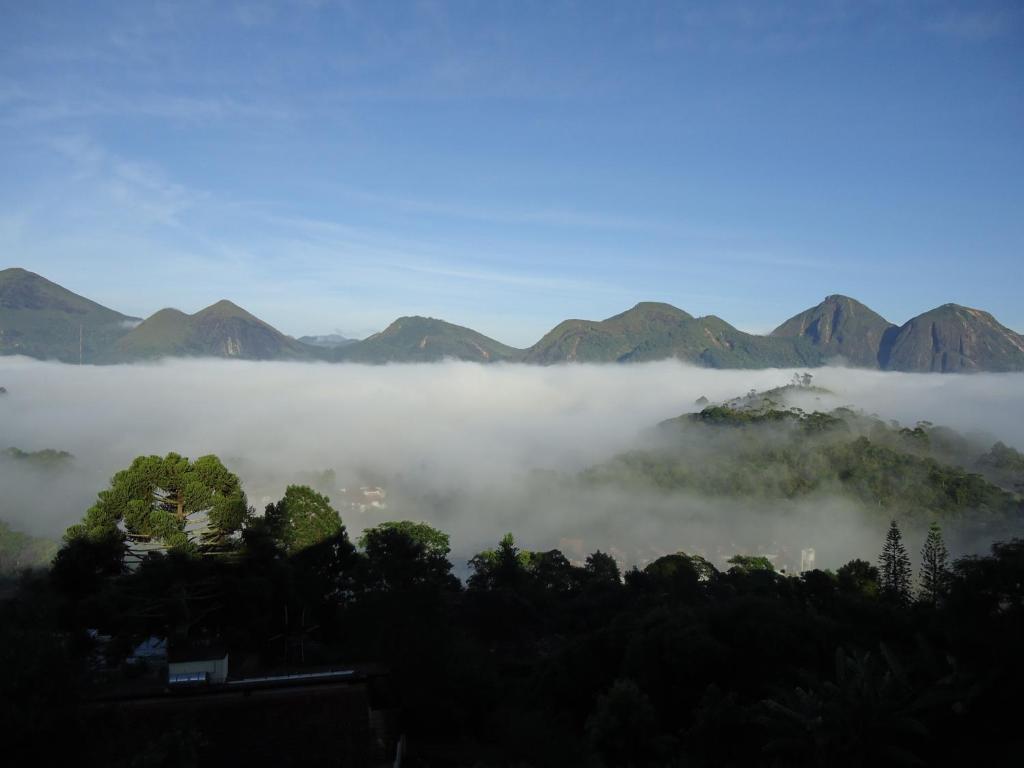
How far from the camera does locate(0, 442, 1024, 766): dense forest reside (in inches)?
500

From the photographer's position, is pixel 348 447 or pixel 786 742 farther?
pixel 348 447

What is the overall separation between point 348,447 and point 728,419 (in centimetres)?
7952

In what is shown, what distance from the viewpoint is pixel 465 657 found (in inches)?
779

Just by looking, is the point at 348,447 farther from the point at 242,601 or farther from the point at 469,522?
the point at 242,601

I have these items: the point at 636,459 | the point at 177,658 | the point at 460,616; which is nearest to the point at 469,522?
the point at 636,459

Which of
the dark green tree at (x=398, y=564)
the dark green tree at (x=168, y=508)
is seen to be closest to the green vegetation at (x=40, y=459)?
the dark green tree at (x=398, y=564)

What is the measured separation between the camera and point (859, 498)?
102 m

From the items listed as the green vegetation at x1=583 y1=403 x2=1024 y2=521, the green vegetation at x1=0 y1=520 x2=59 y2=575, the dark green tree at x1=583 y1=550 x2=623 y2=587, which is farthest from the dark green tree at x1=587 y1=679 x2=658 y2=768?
the green vegetation at x1=583 y1=403 x2=1024 y2=521

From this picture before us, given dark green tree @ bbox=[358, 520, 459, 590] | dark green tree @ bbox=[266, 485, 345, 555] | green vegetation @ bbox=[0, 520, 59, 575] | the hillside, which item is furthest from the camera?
the hillside

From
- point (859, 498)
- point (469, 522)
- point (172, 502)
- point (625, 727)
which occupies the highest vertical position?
point (172, 502)

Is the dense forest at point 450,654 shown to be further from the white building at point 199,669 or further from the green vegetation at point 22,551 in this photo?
the green vegetation at point 22,551

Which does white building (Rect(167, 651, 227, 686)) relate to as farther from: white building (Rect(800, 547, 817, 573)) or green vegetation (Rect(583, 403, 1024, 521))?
green vegetation (Rect(583, 403, 1024, 521))

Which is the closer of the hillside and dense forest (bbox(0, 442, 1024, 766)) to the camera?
dense forest (bbox(0, 442, 1024, 766))

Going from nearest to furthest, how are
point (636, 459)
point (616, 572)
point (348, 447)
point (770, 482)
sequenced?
point (616, 572) → point (770, 482) → point (636, 459) → point (348, 447)
